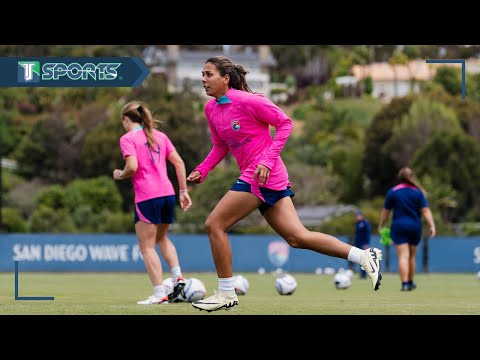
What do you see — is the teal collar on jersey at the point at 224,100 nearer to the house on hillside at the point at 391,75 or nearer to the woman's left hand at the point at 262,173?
the woman's left hand at the point at 262,173

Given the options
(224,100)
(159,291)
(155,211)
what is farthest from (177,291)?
(224,100)

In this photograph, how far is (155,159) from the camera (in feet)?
43.7

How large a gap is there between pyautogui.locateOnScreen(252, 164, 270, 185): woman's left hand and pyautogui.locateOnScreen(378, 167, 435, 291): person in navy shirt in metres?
7.50

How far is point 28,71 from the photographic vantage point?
38.4 feet

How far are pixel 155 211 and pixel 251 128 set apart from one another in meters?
2.77

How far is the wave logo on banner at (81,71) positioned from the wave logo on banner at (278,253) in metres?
22.6

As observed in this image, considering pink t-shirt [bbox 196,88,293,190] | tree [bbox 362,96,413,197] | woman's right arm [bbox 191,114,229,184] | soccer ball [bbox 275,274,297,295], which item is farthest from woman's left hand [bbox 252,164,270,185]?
tree [bbox 362,96,413,197]

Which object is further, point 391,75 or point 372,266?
point 391,75

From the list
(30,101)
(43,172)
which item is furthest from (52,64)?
(30,101)

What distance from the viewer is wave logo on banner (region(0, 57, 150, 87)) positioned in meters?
11.5

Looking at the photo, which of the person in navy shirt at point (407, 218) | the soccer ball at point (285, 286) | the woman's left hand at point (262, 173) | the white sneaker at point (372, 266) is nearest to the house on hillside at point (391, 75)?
the person in navy shirt at point (407, 218)

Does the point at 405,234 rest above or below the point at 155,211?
below

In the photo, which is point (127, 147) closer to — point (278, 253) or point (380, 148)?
point (278, 253)

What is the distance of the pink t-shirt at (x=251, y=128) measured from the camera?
10.6 meters
